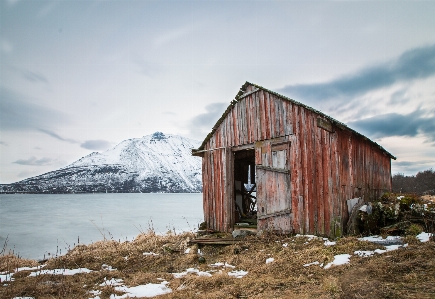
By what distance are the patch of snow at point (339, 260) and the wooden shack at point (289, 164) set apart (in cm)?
199

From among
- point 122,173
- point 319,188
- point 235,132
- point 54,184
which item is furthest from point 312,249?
point 122,173

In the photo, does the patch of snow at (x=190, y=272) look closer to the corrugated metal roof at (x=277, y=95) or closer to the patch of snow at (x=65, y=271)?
the patch of snow at (x=65, y=271)

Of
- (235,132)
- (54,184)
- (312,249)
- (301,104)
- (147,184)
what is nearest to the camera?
(312,249)

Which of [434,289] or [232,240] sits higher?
[434,289]

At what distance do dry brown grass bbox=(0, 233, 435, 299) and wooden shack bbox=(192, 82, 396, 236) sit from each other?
1024 millimetres

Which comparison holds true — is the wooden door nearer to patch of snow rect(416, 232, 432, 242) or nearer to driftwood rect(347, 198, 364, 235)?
driftwood rect(347, 198, 364, 235)

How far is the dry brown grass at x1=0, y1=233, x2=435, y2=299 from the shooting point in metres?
4.26

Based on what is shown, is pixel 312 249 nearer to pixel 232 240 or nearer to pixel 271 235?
pixel 271 235

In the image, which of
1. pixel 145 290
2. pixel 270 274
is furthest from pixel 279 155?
pixel 145 290

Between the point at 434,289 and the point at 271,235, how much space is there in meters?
5.79

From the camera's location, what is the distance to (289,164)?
9492 millimetres

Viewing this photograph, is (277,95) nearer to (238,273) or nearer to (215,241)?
(215,241)

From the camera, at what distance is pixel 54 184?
16488cm

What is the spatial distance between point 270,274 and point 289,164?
442 centimetres
